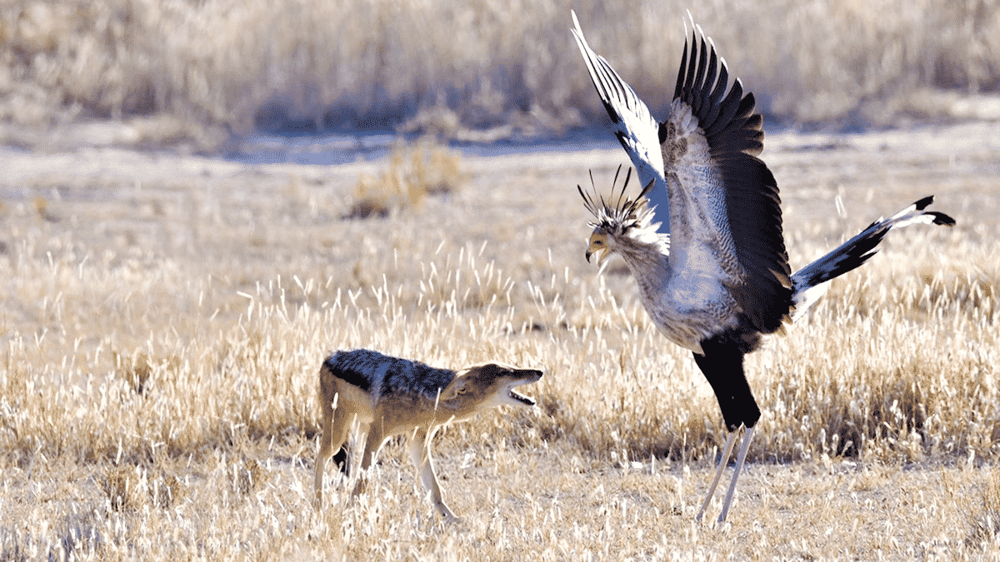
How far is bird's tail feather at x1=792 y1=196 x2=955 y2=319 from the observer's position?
4.06 meters

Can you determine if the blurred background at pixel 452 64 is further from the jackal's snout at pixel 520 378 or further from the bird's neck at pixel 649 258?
the jackal's snout at pixel 520 378

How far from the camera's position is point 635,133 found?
4480 millimetres

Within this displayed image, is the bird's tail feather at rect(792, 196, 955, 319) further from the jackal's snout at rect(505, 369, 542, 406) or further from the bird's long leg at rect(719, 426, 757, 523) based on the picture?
the jackal's snout at rect(505, 369, 542, 406)

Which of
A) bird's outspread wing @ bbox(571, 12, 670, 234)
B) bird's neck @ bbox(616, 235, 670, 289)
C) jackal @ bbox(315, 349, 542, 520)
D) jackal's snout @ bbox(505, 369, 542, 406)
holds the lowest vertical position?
jackal @ bbox(315, 349, 542, 520)

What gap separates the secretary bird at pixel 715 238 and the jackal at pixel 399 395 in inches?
20.9

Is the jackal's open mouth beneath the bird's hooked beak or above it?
beneath

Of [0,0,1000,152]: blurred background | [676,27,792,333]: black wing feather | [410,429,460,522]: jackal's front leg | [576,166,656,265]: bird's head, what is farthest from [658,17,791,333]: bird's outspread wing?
[0,0,1000,152]: blurred background

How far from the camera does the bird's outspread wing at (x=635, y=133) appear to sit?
434cm

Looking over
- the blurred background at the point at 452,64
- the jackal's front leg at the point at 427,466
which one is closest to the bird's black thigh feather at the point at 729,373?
the jackal's front leg at the point at 427,466

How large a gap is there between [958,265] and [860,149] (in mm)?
6343

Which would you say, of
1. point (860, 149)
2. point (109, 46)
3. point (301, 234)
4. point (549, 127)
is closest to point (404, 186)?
point (301, 234)

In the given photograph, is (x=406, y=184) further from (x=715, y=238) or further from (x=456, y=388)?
(x=715, y=238)

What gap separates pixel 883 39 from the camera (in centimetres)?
1714

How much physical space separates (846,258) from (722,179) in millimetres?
644
